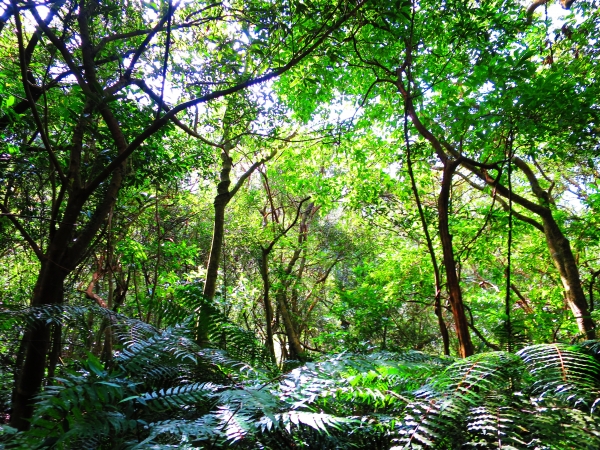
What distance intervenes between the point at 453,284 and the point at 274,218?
6.83m

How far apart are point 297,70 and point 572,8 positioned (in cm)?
394

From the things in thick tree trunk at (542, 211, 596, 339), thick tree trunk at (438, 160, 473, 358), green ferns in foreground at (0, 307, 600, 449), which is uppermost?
thick tree trunk at (542, 211, 596, 339)

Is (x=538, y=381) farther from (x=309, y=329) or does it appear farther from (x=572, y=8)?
(x=309, y=329)

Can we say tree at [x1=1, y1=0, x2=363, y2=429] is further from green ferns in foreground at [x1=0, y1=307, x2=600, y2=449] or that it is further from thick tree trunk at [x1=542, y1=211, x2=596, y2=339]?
thick tree trunk at [x1=542, y1=211, x2=596, y2=339]

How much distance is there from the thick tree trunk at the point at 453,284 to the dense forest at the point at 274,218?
0.5 inches

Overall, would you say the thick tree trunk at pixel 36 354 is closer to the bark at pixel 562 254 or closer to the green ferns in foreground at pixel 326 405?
the green ferns in foreground at pixel 326 405

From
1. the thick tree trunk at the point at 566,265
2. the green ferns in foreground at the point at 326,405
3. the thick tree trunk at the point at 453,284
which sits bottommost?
the green ferns in foreground at the point at 326,405

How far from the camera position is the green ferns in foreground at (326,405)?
36.7 inches

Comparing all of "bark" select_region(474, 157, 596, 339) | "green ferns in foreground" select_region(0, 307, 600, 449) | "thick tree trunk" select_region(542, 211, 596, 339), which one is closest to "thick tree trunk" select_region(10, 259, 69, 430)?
"green ferns in foreground" select_region(0, 307, 600, 449)

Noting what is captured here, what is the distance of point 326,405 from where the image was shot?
137 centimetres

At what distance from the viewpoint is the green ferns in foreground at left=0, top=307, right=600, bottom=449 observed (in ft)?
3.05

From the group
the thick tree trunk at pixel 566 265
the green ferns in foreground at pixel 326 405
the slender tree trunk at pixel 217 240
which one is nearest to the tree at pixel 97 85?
the green ferns in foreground at pixel 326 405

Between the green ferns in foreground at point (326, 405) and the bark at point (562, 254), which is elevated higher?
the bark at point (562, 254)

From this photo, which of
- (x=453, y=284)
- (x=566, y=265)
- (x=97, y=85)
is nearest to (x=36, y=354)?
(x=97, y=85)
